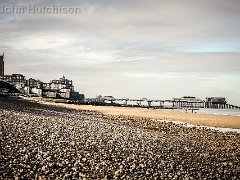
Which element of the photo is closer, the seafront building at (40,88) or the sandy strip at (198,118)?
the sandy strip at (198,118)

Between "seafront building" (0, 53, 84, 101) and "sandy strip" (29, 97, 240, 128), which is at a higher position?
"seafront building" (0, 53, 84, 101)

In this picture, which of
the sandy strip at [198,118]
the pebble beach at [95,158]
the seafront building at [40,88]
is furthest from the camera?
the seafront building at [40,88]

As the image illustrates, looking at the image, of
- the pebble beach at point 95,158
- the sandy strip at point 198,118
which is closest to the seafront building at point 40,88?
the sandy strip at point 198,118

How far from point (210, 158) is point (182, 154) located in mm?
1778

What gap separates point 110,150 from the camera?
15133 mm

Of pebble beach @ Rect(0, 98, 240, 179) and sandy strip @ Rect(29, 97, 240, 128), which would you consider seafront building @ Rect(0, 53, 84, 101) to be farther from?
pebble beach @ Rect(0, 98, 240, 179)

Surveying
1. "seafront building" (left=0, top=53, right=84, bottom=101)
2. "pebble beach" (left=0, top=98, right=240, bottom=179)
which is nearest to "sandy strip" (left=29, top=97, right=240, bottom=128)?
"pebble beach" (left=0, top=98, right=240, bottom=179)

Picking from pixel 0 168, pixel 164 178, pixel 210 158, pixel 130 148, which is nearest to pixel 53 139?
pixel 130 148

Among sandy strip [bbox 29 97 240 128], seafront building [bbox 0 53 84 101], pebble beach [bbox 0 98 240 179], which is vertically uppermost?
seafront building [bbox 0 53 84 101]

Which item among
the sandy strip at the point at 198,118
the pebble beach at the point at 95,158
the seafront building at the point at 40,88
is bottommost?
the sandy strip at the point at 198,118

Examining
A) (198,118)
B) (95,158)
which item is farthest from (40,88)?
(95,158)

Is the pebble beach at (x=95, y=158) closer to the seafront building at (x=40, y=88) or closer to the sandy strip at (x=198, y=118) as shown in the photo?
the sandy strip at (x=198, y=118)

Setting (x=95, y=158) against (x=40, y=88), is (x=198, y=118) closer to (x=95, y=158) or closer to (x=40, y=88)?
(x=95, y=158)

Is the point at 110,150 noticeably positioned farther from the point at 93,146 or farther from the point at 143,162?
the point at 143,162
